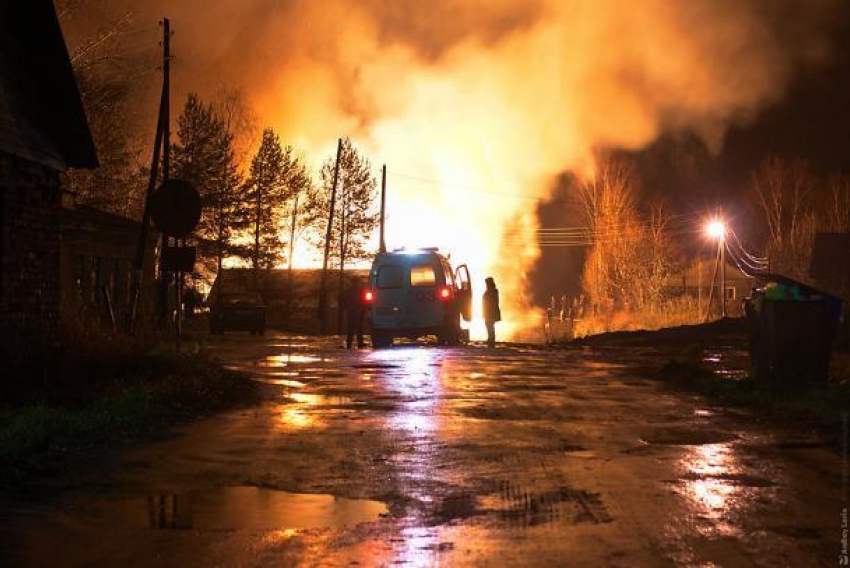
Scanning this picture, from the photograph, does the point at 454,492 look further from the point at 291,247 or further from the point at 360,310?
the point at 291,247

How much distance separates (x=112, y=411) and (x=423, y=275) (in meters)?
15.8

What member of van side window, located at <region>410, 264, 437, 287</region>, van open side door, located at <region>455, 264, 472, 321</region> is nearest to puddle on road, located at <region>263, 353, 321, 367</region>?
van side window, located at <region>410, 264, 437, 287</region>

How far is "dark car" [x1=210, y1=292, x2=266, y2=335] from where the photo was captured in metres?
41.9

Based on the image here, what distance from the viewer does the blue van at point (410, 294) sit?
26.2 metres

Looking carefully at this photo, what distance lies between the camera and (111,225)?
34719 mm

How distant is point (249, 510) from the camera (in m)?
6.63

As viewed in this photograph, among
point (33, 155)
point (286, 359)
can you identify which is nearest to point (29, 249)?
point (33, 155)

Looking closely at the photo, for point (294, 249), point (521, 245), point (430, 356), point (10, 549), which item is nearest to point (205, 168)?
point (294, 249)

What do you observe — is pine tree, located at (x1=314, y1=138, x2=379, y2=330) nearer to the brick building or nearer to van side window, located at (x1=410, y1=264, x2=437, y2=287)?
van side window, located at (x1=410, y1=264, x2=437, y2=287)

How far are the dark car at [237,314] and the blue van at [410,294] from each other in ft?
53.4

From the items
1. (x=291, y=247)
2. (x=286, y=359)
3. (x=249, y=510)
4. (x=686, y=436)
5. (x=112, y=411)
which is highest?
(x=291, y=247)

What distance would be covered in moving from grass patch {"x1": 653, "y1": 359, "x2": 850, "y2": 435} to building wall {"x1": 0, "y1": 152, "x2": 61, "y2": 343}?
31.4ft

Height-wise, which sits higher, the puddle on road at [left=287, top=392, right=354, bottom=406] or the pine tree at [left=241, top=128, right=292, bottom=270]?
the pine tree at [left=241, top=128, right=292, bottom=270]

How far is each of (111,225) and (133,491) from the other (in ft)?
94.7
